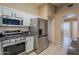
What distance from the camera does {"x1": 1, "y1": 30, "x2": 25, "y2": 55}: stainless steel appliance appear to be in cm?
146

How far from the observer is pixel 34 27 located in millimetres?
1809

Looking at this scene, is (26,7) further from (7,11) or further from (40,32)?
(40,32)

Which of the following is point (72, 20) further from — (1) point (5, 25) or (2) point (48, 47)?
(1) point (5, 25)

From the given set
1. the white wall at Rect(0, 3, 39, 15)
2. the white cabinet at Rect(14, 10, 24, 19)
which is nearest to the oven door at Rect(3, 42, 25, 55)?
the white cabinet at Rect(14, 10, 24, 19)

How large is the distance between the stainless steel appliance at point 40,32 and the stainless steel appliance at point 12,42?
0.33 m

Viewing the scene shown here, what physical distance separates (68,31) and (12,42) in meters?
1.24

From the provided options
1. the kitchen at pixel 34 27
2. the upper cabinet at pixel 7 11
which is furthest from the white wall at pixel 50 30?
the upper cabinet at pixel 7 11

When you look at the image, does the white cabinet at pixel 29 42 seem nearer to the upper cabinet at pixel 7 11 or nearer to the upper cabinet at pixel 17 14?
the upper cabinet at pixel 17 14

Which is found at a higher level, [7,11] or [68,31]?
[7,11]

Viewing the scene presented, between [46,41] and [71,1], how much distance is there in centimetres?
106

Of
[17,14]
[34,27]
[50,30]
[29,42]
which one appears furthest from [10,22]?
[50,30]

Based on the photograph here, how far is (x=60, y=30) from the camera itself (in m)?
1.80

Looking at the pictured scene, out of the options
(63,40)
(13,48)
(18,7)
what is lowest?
(13,48)
